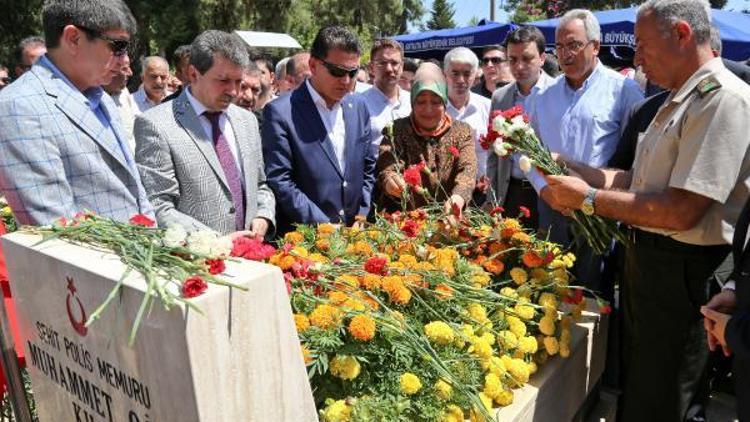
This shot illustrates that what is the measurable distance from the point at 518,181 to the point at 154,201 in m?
2.39

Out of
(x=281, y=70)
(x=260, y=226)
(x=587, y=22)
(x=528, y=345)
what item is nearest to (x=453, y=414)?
(x=528, y=345)

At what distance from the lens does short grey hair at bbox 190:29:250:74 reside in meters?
2.43

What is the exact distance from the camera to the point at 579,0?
72.0 ft

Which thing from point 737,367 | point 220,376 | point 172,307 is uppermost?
point 172,307

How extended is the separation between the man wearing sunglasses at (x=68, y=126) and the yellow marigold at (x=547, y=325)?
158cm

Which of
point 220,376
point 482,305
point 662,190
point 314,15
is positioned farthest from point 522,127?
point 314,15

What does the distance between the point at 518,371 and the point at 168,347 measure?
1.22 metres

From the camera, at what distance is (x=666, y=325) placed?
220 cm

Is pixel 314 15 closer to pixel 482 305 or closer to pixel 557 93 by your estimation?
pixel 557 93

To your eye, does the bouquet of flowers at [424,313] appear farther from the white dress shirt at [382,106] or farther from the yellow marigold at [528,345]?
the white dress shirt at [382,106]

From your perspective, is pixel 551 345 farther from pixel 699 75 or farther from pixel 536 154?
pixel 699 75

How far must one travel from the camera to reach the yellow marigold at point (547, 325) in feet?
6.76

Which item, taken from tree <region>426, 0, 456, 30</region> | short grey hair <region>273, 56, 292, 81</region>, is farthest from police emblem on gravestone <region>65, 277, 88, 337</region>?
tree <region>426, 0, 456, 30</region>

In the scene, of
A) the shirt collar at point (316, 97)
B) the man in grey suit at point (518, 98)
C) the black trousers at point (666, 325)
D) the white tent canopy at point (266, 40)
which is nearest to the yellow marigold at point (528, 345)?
the black trousers at point (666, 325)
